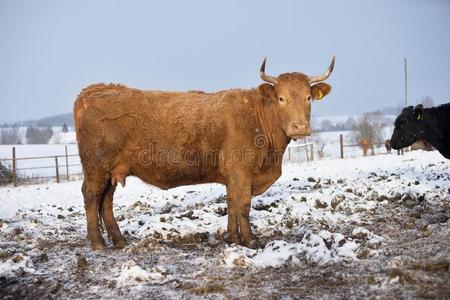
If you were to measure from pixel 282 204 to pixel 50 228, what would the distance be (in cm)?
451

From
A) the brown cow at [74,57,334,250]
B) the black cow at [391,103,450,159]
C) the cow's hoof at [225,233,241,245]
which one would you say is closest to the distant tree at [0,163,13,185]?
the brown cow at [74,57,334,250]

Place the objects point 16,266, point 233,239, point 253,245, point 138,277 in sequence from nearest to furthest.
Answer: point 138,277 < point 16,266 < point 253,245 < point 233,239

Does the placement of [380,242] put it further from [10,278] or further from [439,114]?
[439,114]

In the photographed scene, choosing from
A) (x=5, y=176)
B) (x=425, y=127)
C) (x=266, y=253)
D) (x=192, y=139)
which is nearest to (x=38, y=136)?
(x=5, y=176)

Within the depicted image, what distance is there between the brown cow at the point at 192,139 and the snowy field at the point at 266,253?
740mm

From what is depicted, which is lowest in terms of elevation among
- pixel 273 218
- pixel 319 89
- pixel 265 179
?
pixel 273 218

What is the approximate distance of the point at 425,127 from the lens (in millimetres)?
10438

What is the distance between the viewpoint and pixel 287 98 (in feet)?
22.0

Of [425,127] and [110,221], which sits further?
[425,127]

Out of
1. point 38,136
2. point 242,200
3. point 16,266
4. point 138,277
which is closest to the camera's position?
point 138,277

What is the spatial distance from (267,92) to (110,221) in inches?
127

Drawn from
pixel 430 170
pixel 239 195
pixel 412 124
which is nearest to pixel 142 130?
pixel 239 195

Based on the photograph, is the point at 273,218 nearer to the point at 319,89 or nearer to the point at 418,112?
the point at 319,89

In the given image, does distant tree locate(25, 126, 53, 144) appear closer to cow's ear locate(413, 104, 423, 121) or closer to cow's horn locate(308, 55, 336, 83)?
cow's ear locate(413, 104, 423, 121)
